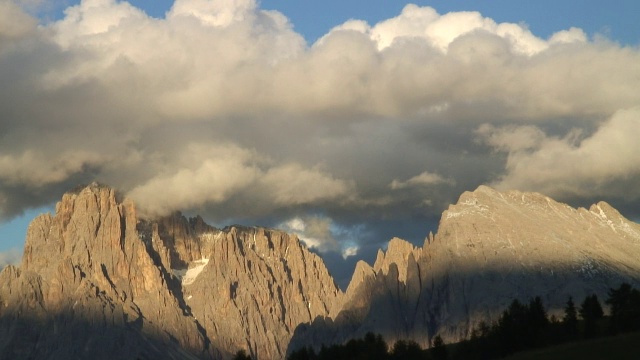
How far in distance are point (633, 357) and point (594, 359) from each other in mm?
8649

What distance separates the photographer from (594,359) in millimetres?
195625

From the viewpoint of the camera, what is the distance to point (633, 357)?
18825cm
